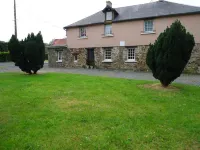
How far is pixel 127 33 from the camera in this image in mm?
21328

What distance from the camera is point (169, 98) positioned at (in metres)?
8.16

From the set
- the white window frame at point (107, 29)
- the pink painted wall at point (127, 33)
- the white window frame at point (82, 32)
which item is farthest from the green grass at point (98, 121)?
the white window frame at point (82, 32)

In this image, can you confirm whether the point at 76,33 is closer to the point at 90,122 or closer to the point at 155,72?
the point at 155,72

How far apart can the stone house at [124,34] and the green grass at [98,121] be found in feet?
40.3

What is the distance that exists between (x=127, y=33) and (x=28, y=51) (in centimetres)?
1082

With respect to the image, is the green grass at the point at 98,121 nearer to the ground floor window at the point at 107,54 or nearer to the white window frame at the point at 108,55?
the white window frame at the point at 108,55

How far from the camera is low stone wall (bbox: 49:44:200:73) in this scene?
18.4 meters

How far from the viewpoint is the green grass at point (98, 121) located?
416 centimetres

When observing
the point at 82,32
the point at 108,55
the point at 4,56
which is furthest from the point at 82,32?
the point at 4,56

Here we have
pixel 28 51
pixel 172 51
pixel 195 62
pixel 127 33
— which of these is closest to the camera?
pixel 172 51

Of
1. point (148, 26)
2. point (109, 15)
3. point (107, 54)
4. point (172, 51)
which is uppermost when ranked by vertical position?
point (109, 15)

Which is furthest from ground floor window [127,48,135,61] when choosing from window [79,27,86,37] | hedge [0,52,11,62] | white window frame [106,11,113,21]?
hedge [0,52,11,62]

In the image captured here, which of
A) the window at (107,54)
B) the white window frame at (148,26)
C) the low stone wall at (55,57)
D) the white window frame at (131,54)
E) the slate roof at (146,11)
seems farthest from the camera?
the low stone wall at (55,57)

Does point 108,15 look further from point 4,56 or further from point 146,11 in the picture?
point 4,56
